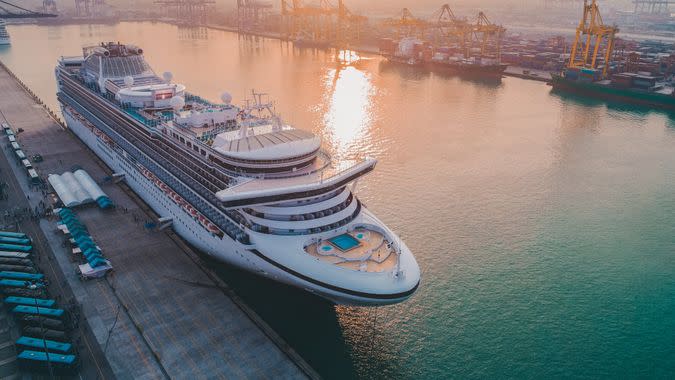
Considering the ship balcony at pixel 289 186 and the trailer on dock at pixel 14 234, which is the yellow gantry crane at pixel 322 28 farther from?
the trailer on dock at pixel 14 234

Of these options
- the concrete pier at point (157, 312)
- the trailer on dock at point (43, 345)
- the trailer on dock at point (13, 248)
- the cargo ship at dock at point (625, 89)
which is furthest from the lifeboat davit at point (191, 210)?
the cargo ship at dock at point (625, 89)

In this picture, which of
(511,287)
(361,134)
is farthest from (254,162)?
(361,134)

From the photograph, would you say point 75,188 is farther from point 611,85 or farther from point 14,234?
point 611,85

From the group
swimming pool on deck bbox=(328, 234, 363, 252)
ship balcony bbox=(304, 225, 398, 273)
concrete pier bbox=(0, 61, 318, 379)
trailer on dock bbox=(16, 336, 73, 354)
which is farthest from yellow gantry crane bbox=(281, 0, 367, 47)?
trailer on dock bbox=(16, 336, 73, 354)

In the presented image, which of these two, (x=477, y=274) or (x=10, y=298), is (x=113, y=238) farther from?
(x=477, y=274)

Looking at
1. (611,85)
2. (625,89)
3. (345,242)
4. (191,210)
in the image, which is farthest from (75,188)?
(611,85)

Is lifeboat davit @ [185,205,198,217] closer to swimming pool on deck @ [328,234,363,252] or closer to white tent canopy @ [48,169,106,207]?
swimming pool on deck @ [328,234,363,252]
